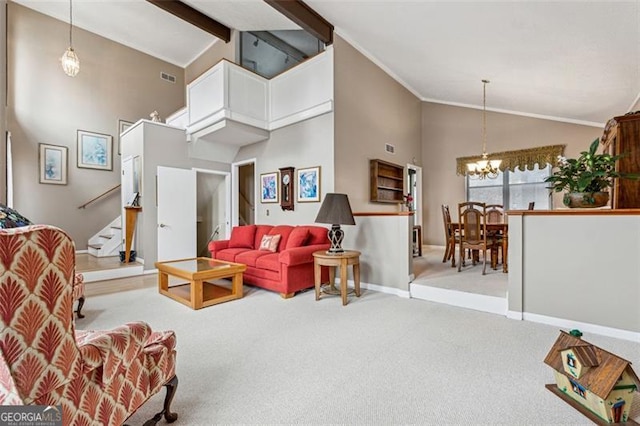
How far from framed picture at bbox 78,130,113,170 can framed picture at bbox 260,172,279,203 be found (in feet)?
13.3

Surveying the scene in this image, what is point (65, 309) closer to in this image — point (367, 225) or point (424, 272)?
point (367, 225)

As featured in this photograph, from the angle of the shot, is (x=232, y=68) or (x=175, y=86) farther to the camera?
(x=175, y=86)

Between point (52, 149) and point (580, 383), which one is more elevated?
point (52, 149)

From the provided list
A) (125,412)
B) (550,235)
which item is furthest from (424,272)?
(125,412)

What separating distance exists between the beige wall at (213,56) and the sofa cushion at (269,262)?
4058 millimetres

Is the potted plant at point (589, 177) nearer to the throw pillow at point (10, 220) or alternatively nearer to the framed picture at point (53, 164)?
the throw pillow at point (10, 220)

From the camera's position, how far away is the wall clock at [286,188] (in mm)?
5266

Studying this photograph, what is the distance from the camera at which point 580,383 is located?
5.35 feet

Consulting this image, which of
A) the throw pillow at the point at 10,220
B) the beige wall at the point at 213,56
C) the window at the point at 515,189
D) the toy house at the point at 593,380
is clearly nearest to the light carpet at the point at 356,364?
the toy house at the point at 593,380

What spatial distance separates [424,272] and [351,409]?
310 centimetres

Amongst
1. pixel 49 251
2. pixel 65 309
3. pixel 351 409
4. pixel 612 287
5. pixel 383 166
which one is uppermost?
pixel 383 166

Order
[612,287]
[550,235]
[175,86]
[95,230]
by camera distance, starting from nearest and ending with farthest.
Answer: [612,287] → [550,235] → [95,230] → [175,86]

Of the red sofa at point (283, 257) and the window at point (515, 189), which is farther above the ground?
the window at point (515, 189)

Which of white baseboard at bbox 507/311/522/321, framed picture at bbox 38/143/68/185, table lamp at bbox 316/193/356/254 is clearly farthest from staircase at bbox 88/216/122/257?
white baseboard at bbox 507/311/522/321
